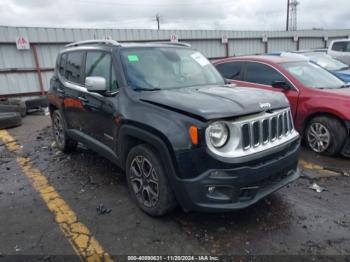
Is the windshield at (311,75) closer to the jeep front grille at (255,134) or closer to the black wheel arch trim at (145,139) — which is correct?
the jeep front grille at (255,134)

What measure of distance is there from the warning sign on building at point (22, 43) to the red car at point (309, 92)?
8819 mm

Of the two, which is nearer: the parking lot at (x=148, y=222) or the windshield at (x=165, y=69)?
the parking lot at (x=148, y=222)

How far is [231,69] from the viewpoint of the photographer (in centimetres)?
667

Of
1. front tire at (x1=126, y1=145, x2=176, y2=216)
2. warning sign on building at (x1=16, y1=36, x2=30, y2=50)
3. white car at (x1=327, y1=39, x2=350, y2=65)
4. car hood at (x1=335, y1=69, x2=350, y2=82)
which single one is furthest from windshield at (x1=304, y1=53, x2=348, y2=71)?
warning sign on building at (x1=16, y1=36, x2=30, y2=50)

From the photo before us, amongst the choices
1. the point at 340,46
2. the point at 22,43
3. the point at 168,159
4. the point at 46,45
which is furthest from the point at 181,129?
the point at 340,46

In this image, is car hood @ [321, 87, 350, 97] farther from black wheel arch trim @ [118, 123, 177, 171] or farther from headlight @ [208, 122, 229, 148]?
black wheel arch trim @ [118, 123, 177, 171]

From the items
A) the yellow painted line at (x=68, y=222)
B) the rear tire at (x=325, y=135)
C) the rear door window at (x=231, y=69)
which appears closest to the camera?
the yellow painted line at (x=68, y=222)

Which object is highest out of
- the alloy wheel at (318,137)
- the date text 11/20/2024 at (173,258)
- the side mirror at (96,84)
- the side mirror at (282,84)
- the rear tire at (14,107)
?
the side mirror at (96,84)

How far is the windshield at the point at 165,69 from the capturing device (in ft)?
11.9

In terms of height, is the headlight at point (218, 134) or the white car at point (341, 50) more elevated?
the white car at point (341, 50)

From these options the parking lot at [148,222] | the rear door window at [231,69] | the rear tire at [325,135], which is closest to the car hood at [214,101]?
the parking lot at [148,222]

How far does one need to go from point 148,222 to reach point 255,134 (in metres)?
1.50

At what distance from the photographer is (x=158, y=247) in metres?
2.86

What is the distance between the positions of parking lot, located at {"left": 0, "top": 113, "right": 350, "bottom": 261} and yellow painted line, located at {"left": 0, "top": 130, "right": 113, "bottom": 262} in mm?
10
